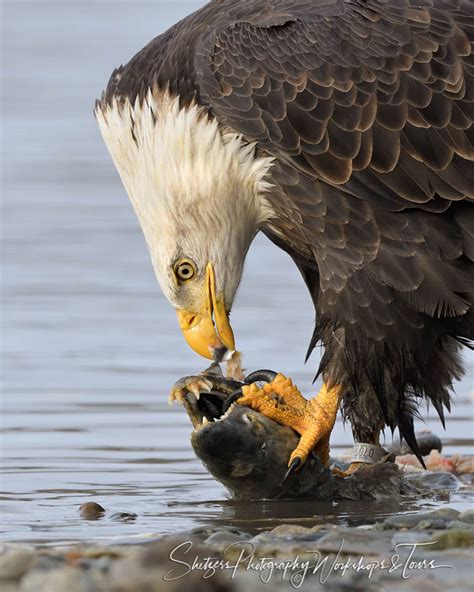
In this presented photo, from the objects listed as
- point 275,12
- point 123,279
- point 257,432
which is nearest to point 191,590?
point 257,432

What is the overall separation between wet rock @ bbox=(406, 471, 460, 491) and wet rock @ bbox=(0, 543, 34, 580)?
115 inches

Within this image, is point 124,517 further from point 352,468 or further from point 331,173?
point 331,173

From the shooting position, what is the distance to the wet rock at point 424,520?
6605 mm

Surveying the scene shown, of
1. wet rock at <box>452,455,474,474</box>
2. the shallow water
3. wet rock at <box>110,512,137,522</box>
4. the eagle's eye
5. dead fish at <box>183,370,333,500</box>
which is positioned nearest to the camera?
wet rock at <box>110,512,137,522</box>

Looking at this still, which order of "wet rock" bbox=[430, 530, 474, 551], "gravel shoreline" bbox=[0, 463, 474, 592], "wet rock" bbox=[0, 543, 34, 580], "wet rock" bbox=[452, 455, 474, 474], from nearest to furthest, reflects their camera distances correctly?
"gravel shoreline" bbox=[0, 463, 474, 592], "wet rock" bbox=[0, 543, 34, 580], "wet rock" bbox=[430, 530, 474, 551], "wet rock" bbox=[452, 455, 474, 474]

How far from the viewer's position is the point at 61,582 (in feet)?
16.6

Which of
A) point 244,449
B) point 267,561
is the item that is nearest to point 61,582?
point 267,561

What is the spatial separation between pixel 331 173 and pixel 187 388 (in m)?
1.17

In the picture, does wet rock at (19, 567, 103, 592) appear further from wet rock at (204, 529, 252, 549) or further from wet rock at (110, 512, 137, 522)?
wet rock at (110, 512, 137, 522)

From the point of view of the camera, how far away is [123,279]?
13.2 meters

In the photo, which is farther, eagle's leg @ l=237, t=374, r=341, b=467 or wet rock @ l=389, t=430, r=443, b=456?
wet rock @ l=389, t=430, r=443, b=456

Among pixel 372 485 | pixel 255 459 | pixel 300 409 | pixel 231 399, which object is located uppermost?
pixel 231 399

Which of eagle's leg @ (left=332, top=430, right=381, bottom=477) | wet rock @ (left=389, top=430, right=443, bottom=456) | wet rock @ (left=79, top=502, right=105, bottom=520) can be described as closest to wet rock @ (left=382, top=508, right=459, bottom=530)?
eagle's leg @ (left=332, top=430, right=381, bottom=477)

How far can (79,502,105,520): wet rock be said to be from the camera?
7340mm
